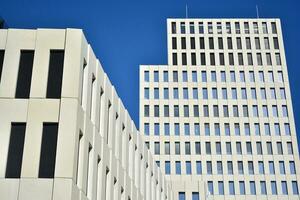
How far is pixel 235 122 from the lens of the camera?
91.9m

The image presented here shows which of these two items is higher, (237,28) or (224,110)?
(237,28)

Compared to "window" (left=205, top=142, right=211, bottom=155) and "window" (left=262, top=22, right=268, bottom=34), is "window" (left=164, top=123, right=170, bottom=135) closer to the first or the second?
"window" (left=205, top=142, right=211, bottom=155)

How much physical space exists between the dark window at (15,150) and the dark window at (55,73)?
226 centimetres

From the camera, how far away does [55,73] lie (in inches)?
1053

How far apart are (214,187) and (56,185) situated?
64.1m

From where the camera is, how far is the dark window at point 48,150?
79.0ft

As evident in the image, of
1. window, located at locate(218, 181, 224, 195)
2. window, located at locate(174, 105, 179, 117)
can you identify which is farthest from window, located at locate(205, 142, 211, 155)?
window, located at locate(174, 105, 179, 117)

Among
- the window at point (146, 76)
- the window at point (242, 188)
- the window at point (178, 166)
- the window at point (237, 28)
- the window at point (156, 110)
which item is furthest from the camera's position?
the window at point (237, 28)

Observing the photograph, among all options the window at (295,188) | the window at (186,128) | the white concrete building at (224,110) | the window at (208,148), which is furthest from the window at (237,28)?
the window at (295,188)

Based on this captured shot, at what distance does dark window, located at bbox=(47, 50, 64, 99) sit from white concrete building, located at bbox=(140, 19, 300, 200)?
6082cm

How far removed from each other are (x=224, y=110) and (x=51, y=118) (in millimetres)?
70347

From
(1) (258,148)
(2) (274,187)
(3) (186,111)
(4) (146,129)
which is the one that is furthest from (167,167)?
(2) (274,187)

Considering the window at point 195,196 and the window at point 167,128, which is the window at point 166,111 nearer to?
the window at point 167,128

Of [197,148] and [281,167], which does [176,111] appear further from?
[281,167]
